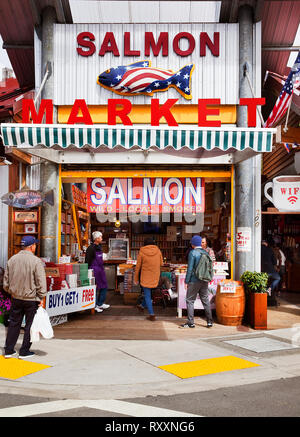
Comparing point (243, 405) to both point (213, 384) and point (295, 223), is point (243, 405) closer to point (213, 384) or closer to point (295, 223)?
point (213, 384)

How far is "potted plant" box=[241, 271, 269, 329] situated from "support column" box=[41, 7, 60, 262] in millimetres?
4585

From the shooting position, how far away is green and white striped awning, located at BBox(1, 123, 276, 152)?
880cm

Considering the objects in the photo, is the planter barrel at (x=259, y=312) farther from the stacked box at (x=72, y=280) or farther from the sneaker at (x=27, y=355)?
the sneaker at (x=27, y=355)

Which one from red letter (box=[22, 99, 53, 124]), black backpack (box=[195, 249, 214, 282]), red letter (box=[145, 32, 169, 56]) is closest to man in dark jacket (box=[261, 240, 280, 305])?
black backpack (box=[195, 249, 214, 282])

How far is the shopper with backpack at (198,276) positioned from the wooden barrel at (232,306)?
366 mm

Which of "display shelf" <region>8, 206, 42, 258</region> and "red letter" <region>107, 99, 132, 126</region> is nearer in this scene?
"red letter" <region>107, 99, 132, 126</region>

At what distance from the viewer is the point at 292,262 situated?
1647cm

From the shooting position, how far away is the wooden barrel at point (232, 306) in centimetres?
1005

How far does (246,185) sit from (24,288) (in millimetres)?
6079

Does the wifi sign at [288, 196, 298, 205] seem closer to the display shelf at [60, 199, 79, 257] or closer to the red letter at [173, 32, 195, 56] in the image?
the red letter at [173, 32, 195, 56]
